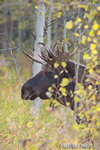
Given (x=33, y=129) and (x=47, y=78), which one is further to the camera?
(x=47, y=78)

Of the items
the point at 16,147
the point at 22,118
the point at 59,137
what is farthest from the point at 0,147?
the point at 59,137

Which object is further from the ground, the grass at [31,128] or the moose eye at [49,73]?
the moose eye at [49,73]

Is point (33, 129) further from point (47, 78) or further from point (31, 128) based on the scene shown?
point (47, 78)

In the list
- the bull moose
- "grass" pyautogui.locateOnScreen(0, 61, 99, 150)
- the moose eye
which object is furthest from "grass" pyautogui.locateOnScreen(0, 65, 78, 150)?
the moose eye

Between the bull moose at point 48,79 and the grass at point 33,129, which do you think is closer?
the grass at point 33,129

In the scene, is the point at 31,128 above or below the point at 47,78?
below

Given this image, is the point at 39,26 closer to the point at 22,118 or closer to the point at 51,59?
the point at 51,59

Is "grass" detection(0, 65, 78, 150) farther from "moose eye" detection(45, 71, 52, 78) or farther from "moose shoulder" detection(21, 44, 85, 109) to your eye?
"moose eye" detection(45, 71, 52, 78)

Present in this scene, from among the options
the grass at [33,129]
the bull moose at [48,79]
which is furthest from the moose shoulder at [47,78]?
the grass at [33,129]

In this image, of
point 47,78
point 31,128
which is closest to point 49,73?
point 47,78

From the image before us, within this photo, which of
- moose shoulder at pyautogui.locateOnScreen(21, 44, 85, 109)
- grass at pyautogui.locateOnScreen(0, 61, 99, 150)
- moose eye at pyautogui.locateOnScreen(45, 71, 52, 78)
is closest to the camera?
grass at pyautogui.locateOnScreen(0, 61, 99, 150)

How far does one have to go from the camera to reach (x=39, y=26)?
5344 millimetres

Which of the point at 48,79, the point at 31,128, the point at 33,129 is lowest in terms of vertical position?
the point at 31,128

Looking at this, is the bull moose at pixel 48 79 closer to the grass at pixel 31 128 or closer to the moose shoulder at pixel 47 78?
the moose shoulder at pixel 47 78
